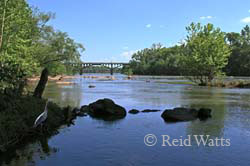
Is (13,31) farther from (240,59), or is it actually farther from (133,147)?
(240,59)

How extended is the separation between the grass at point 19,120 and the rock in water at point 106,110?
3947 mm

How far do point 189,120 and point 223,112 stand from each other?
5851 mm

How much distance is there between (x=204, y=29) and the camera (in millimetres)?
72188

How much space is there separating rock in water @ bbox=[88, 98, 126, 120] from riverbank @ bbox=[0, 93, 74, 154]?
3.90 metres

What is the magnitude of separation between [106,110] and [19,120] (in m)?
9.30

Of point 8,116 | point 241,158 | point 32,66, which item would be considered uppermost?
point 32,66

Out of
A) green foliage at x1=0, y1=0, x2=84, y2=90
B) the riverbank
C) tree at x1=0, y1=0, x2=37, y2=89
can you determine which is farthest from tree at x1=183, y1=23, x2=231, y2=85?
the riverbank

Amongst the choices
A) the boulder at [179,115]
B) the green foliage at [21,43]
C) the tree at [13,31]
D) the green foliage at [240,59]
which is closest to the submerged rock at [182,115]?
the boulder at [179,115]

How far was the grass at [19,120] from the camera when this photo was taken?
1356 cm

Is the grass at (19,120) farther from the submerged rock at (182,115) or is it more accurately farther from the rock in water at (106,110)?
the submerged rock at (182,115)

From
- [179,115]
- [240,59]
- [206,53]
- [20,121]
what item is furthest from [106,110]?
[240,59]

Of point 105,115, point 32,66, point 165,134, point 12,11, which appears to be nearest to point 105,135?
point 165,134

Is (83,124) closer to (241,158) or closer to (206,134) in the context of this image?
(206,134)

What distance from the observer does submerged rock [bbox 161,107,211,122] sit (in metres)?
20.7
